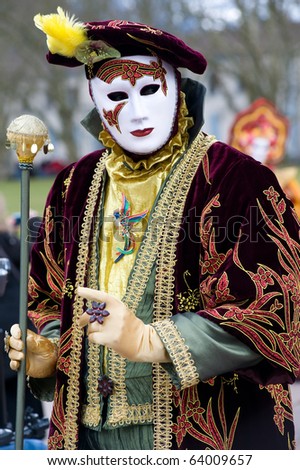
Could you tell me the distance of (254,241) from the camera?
234 cm

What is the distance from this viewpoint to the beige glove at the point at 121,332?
2.19 metres

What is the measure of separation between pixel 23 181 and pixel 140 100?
0.46 meters

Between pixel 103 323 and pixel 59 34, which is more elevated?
pixel 59 34

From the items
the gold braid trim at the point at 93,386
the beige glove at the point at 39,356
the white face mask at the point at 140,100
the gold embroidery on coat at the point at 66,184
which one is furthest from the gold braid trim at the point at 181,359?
the gold embroidery on coat at the point at 66,184

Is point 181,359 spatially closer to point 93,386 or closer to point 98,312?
point 98,312

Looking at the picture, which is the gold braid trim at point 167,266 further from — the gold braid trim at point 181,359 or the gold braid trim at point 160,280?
the gold braid trim at point 181,359

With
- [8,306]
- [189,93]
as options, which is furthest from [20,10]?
[189,93]

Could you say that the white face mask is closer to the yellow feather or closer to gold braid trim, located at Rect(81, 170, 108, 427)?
the yellow feather

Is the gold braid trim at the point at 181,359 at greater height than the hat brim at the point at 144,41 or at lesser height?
lesser

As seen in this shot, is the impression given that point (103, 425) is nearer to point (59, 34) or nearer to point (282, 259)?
point (282, 259)

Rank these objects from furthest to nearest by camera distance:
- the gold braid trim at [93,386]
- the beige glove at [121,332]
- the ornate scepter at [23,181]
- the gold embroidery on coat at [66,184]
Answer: the gold embroidery on coat at [66,184] → the gold braid trim at [93,386] → the ornate scepter at [23,181] → the beige glove at [121,332]

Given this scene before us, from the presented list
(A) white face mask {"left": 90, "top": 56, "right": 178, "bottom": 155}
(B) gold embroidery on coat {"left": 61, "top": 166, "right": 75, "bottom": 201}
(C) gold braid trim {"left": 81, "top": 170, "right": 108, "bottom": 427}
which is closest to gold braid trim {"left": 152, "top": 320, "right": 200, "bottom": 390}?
(C) gold braid trim {"left": 81, "top": 170, "right": 108, "bottom": 427}

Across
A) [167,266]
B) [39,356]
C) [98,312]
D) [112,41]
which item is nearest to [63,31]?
[112,41]

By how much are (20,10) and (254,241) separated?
1804cm
